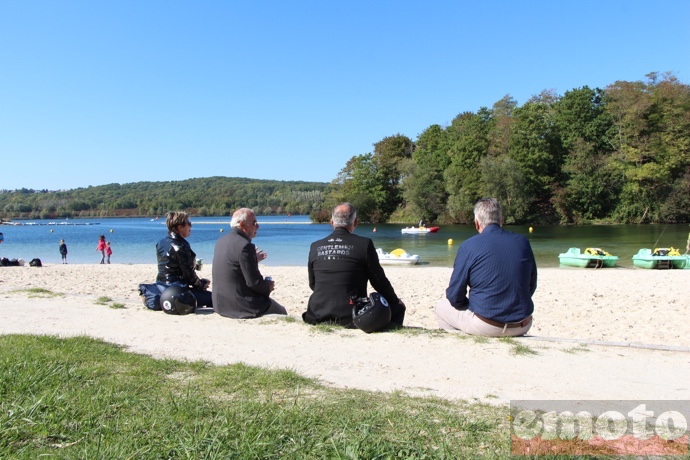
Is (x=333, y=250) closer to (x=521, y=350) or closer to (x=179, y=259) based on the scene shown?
(x=521, y=350)

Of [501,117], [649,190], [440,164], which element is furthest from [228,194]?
[649,190]

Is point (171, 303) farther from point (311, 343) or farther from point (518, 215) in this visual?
point (518, 215)

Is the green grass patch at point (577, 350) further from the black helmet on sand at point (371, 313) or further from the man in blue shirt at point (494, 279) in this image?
the black helmet on sand at point (371, 313)

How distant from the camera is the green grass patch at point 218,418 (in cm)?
275

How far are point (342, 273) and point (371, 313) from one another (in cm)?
59

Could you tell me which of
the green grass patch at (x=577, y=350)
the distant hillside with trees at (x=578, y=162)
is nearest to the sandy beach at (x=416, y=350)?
the green grass patch at (x=577, y=350)

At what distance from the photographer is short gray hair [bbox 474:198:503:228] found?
5.73 metres

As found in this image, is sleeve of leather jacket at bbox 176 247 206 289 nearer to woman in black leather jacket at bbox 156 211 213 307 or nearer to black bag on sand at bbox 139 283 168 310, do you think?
woman in black leather jacket at bbox 156 211 213 307

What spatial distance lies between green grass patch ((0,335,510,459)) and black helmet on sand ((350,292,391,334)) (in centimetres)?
177

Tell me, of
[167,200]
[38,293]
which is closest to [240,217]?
[38,293]

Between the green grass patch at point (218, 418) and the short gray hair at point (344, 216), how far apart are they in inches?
93.3

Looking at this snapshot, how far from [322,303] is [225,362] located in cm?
175

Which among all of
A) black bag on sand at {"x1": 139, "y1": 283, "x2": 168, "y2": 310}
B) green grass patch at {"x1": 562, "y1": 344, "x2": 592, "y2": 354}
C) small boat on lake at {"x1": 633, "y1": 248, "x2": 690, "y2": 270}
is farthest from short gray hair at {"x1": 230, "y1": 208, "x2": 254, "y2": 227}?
small boat on lake at {"x1": 633, "y1": 248, "x2": 690, "y2": 270}

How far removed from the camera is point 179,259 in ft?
25.4
